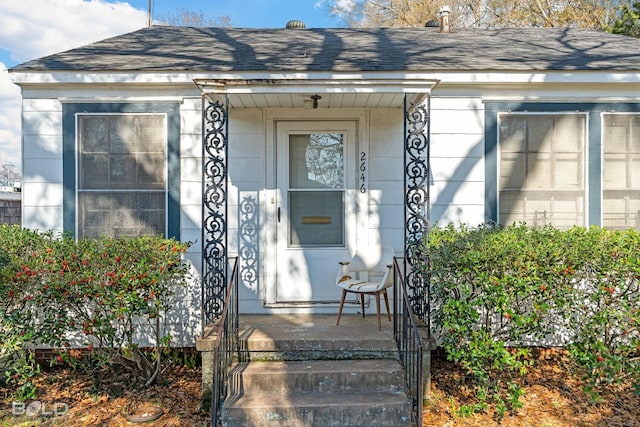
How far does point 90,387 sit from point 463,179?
13.9ft

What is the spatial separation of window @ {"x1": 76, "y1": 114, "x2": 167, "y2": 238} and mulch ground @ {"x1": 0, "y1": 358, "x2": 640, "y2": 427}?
1.49 meters

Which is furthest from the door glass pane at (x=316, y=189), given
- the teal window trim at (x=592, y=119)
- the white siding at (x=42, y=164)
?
the white siding at (x=42, y=164)

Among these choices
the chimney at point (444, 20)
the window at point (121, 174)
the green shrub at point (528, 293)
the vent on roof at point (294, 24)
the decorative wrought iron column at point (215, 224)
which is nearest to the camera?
the green shrub at point (528, 293)

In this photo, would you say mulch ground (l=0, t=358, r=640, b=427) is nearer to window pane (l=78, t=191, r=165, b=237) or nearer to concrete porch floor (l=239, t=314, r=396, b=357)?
concrete porch floor (l=239, t=314, r=396, b=357)

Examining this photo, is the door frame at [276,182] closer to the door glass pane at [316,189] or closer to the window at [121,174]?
the door glass pane at [316,189]

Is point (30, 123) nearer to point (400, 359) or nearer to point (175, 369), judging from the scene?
point (175, 369)

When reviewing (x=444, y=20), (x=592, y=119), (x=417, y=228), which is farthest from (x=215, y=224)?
(x=444, y=20)

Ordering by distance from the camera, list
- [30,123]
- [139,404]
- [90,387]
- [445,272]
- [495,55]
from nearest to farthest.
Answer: [445,272]
[139,404]
[90,387]
[30,123]
[495,55]

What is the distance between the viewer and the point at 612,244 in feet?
12.8

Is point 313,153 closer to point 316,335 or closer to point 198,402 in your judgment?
point 316,335

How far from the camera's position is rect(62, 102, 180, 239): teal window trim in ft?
15.8

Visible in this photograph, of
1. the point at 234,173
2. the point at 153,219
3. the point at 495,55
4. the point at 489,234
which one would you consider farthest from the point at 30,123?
the point at 495,55

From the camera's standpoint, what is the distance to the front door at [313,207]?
16.8 feet

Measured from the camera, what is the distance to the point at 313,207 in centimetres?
515
